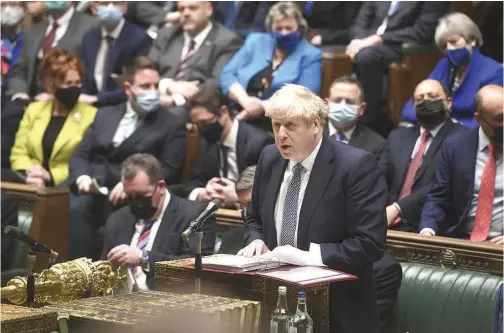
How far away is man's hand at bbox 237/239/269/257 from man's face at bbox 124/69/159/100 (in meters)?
2.89

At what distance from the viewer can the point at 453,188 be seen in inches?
199

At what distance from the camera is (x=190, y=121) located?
665 cm

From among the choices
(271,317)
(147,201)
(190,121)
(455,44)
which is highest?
(455,44)

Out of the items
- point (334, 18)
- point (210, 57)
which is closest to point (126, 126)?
point (210, 57)

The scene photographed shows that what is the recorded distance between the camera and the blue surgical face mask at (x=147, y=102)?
20.4ft

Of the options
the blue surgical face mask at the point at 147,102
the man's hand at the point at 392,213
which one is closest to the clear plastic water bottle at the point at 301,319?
the man's hand at the point at 392,213

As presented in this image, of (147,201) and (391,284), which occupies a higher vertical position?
(147,201)

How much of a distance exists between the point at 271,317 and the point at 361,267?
463mm

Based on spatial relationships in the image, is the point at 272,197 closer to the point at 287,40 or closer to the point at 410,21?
the point at 287,40

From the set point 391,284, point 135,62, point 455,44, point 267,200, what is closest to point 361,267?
point 267,200

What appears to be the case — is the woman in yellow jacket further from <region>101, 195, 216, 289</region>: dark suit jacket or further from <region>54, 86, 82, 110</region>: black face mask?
<region>101, 195, 216, 289</region>: dark suit jacket

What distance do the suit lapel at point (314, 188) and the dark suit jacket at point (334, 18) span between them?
3758 millimetres

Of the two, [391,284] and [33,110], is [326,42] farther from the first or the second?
[391,284]

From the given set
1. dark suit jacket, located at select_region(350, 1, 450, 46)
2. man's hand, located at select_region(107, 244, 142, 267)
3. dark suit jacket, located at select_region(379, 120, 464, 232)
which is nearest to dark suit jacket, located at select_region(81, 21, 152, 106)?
dark suit jacket, located at select_region(350, 1, 450, 46)
